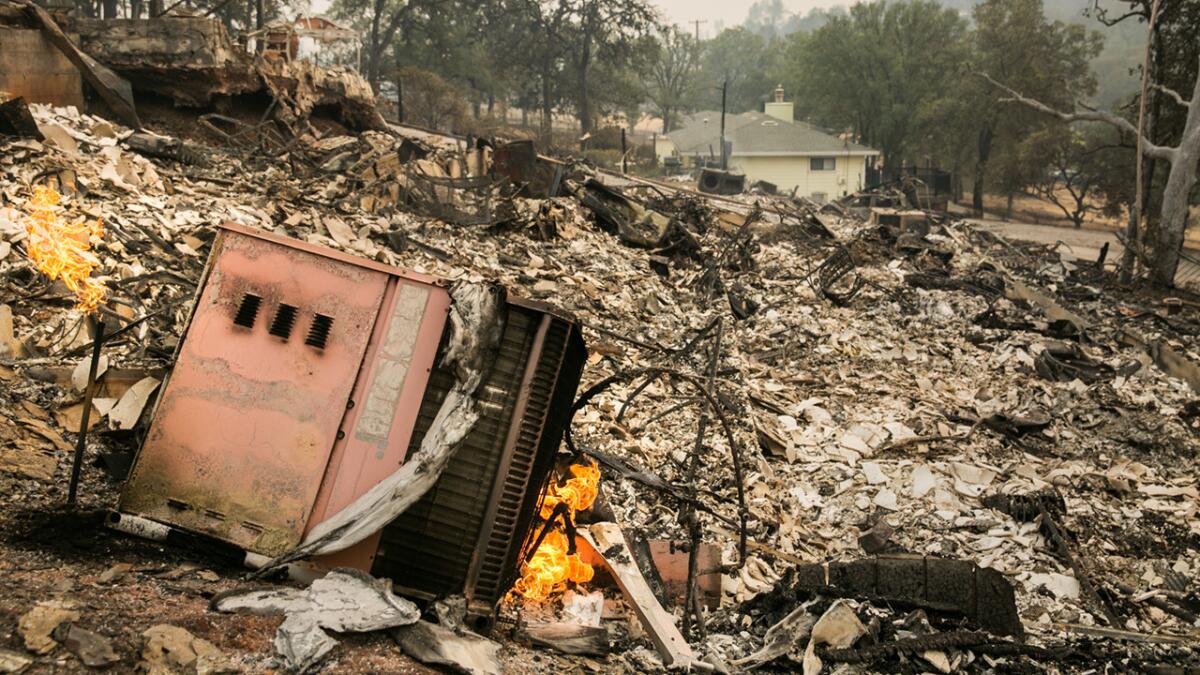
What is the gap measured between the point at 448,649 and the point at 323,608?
54cm

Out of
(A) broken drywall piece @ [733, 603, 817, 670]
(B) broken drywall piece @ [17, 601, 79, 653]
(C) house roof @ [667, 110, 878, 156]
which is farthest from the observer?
(C) house roof @ [667, 110, 878, 156]

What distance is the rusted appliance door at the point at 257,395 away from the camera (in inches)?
158

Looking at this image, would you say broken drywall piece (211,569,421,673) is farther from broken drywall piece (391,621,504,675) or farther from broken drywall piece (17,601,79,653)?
broken drywall piece (17,601,79,653)

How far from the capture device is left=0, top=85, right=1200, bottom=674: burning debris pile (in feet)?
13.0

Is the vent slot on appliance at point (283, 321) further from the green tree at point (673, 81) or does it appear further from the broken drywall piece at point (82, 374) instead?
the green tree at point (673, 81)

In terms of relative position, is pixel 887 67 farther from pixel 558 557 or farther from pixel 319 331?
pixel 319 331

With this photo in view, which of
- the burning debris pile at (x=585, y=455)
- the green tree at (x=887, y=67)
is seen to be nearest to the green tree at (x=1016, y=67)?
the green tree at (x=887, y=67)

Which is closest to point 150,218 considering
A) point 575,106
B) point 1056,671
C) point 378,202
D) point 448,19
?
point 378,202

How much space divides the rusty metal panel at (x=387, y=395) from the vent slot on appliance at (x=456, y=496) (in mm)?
84

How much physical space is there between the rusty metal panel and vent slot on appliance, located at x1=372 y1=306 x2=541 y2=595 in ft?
0.28

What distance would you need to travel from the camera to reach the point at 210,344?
4.13 metres

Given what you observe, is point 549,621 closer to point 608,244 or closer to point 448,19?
point 608,244

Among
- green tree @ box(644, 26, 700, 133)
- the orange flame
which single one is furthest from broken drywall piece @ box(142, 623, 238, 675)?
green tree @ box(644, 26, 700, 133)

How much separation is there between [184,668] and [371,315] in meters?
1.70
